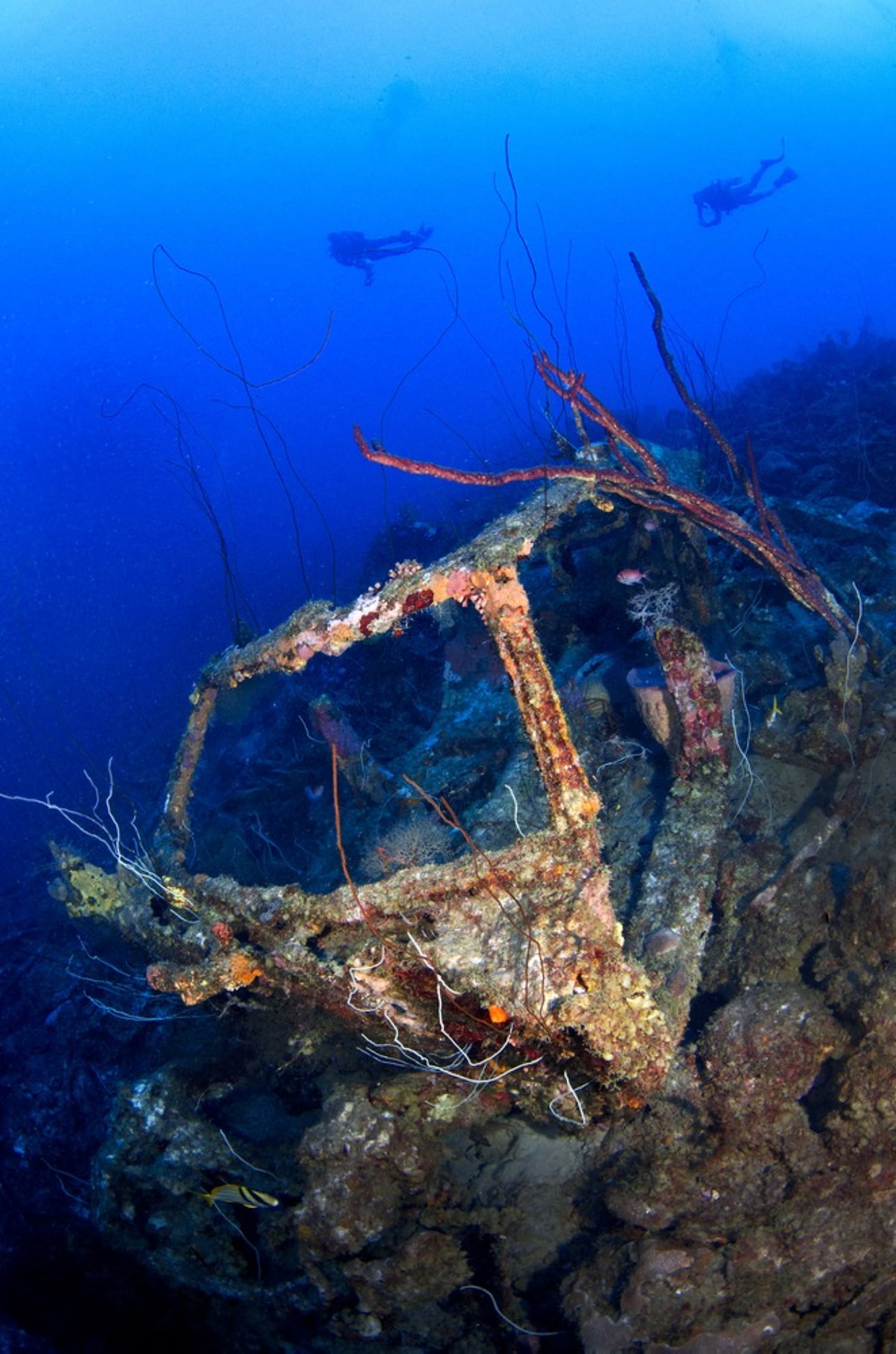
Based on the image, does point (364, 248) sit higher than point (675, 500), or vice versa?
point (364, 248)

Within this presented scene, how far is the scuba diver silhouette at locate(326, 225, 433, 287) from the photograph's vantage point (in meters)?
21.9

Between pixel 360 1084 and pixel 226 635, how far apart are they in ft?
80.0

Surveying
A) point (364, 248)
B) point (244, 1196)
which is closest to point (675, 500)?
point (244, 1196)

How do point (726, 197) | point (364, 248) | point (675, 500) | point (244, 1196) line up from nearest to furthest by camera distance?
point (244, 1196)
point (675, 500)
point (726, 197)
point (364, 248)

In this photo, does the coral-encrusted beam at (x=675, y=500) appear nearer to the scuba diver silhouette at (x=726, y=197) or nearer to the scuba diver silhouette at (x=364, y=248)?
the scuba diver silhouette at (x=364, y=248)

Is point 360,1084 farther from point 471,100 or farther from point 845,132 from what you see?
point 471,100

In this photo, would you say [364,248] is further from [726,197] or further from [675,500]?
[675,500]

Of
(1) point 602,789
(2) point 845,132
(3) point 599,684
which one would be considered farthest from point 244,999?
(2) point 845,132

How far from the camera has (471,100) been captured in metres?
134

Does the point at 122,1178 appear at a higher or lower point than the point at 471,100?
lower

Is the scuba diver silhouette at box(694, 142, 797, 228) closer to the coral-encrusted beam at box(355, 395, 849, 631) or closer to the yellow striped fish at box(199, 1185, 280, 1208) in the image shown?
the coral-encrusted beam at box(355, 395, 849, 631)

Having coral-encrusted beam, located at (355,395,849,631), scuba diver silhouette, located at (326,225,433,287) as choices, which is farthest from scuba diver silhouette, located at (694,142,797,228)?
coral-encrusted beam, located at (355,395,849,631)

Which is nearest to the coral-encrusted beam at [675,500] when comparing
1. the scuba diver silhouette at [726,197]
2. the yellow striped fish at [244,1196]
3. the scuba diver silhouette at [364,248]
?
the yellow striped fish at [244,1196]

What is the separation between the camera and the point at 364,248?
23.4 m
